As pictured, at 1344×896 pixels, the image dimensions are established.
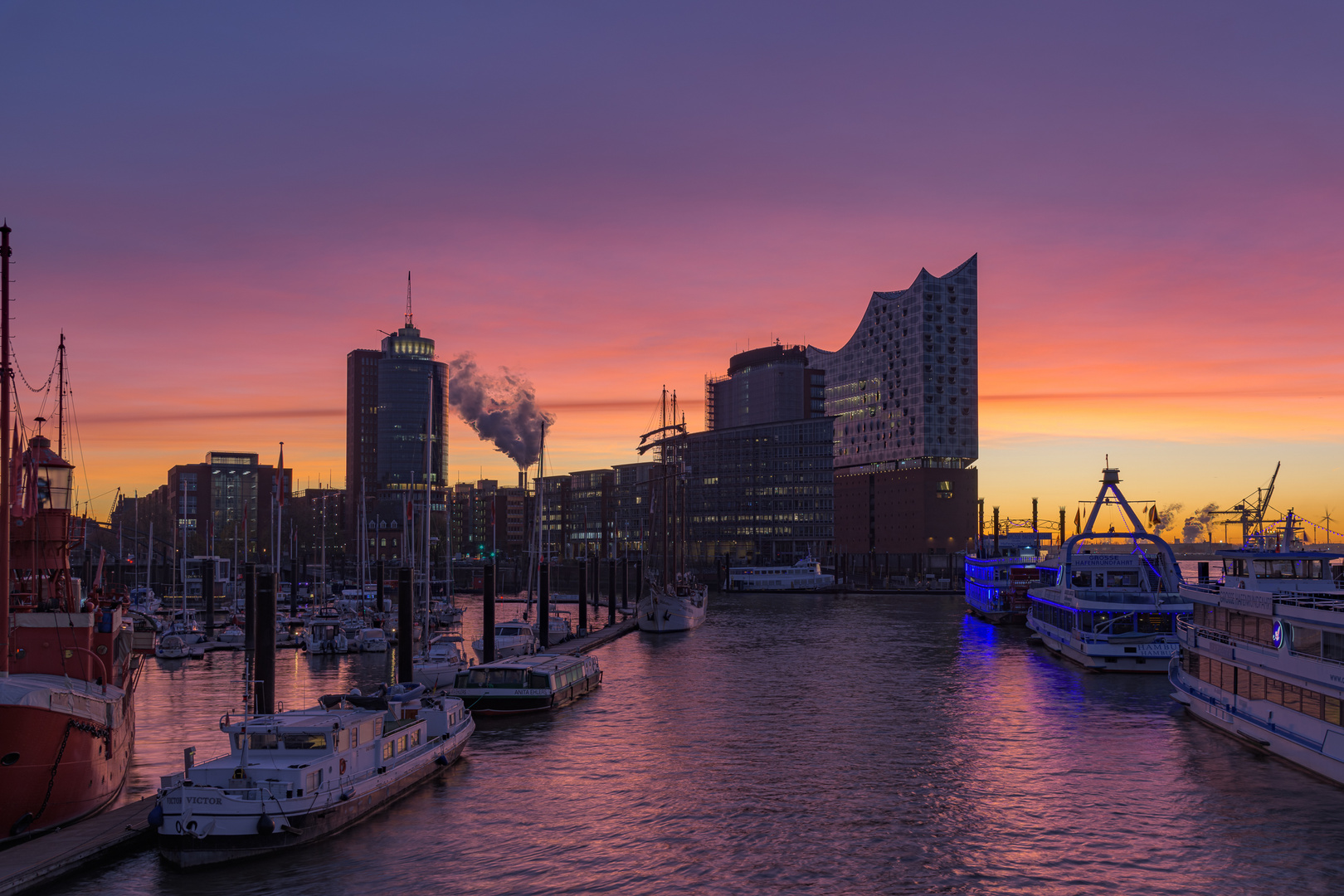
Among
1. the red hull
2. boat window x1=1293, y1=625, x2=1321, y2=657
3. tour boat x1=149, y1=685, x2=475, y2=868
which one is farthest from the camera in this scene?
boat window x1=1293, y1=625, x2=1321, y2=657

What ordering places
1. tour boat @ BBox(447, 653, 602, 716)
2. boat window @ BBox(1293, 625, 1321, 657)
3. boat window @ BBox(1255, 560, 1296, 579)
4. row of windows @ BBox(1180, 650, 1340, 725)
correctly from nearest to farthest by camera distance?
row of windows @ BBox(1180, 650, 1340, 725)
boat window @ BBox(1293, 625, 1321, 657)
boat window @ BBox(1255, 560, 1296, 579)
tour boat @ BBox(447, 653, 602, 716)

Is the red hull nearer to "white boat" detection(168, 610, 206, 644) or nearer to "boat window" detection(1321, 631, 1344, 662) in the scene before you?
"boat window" detection(1321, 631, 1344, 662)

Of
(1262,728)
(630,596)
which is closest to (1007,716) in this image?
(1262,728)

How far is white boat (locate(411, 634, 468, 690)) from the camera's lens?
6322cm

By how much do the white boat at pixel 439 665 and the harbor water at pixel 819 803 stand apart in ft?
20.1

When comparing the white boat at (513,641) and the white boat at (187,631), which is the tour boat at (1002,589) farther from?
the white boat at (187,631)

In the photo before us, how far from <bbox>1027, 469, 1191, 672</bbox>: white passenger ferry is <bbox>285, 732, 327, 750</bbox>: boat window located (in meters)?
54.5

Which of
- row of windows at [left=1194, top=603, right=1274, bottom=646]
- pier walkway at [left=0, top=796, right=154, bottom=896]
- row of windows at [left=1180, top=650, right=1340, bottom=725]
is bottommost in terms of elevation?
pier walkway at [left=0, top=796, right=154, bottom=896]

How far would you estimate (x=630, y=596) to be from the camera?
604 ft

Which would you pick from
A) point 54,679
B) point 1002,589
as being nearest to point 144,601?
point 1002,589

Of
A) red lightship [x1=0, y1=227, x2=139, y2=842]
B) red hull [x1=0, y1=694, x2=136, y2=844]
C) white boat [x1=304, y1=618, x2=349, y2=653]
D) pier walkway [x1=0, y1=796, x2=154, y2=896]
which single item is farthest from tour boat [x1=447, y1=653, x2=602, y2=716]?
white boat [x1=304, y1=618, x2=349, y2=653]

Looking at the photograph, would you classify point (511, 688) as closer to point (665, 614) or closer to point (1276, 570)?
point (1276, 570)

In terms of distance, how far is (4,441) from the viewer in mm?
29906

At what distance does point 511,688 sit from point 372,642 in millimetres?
37812
